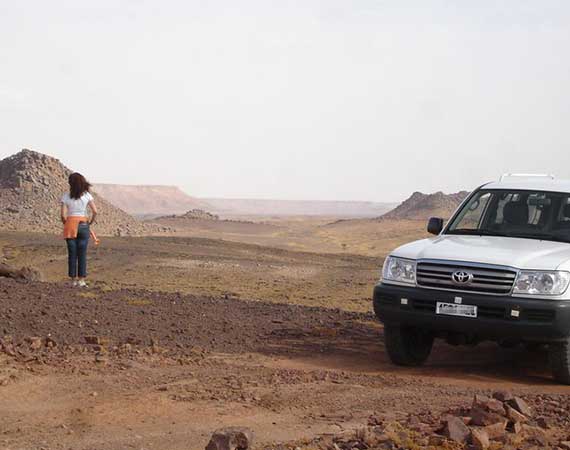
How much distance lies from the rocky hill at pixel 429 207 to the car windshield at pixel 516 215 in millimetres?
58163

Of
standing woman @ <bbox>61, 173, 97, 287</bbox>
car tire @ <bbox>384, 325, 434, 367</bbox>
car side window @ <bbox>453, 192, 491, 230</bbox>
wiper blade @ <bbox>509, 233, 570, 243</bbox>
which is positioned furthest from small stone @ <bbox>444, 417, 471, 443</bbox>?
standing woman @ <bbox>61, 173, 97, 287</bbox>

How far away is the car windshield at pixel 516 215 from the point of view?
9352 mm

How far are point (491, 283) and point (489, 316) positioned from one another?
31 cm

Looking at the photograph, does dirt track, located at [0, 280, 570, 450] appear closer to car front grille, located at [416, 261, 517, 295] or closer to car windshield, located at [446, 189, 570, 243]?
car front grille, located at [416, 261, 517, 295]

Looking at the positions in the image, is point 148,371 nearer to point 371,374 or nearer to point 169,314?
point 371,374

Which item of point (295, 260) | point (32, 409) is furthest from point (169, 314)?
point (295, 260)

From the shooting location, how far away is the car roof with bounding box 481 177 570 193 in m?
9.78

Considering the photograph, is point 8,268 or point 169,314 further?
point 8,268

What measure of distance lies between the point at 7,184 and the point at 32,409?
4036 cm

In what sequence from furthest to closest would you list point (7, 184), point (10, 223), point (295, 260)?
point (7, 184) < point (10, 223) < point (295, 260)

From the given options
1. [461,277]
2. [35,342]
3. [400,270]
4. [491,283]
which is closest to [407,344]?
[400,270]

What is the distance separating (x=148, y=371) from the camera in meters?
8.62

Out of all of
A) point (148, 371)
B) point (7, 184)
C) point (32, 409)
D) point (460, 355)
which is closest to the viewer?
point (32, 409)

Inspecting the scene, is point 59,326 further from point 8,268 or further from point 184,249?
point 184,249
